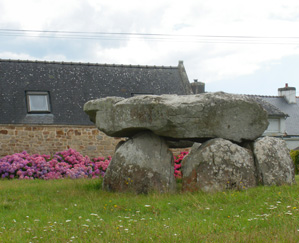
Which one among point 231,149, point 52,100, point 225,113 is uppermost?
point 52,100

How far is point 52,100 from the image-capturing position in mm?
20812

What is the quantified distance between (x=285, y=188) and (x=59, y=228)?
5346mm

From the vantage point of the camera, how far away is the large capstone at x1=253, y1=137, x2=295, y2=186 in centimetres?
1039

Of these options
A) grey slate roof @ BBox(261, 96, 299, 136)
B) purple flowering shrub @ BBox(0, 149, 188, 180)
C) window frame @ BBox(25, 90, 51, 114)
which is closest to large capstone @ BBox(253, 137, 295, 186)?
purple flowering shrub @ BBox(0, 149, 188, 180)

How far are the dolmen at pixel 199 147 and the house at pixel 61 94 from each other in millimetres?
9438

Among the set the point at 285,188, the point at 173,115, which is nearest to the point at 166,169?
the point at 173,115

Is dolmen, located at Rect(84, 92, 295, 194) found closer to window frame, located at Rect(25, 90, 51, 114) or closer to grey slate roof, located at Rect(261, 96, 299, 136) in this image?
window frame, located at Rect(25, 90, 51, 114)

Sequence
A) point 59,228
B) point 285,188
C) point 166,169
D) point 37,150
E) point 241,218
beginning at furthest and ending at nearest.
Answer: point 37,150 → point 166,169 → point 285,188 → point 241,218 → point 59,228

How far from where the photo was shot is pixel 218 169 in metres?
9.86

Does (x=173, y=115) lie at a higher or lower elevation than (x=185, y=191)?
higher

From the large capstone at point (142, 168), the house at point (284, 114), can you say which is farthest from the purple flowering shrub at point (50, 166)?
the house at point (284, 114)

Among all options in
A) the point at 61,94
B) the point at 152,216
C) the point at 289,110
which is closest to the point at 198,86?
the point at 61,94

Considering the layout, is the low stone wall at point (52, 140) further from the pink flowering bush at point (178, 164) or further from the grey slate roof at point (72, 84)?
the pink flowering bush at point (178, 164)

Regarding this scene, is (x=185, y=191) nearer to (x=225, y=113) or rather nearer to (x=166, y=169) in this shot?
(x=166, y=169)
